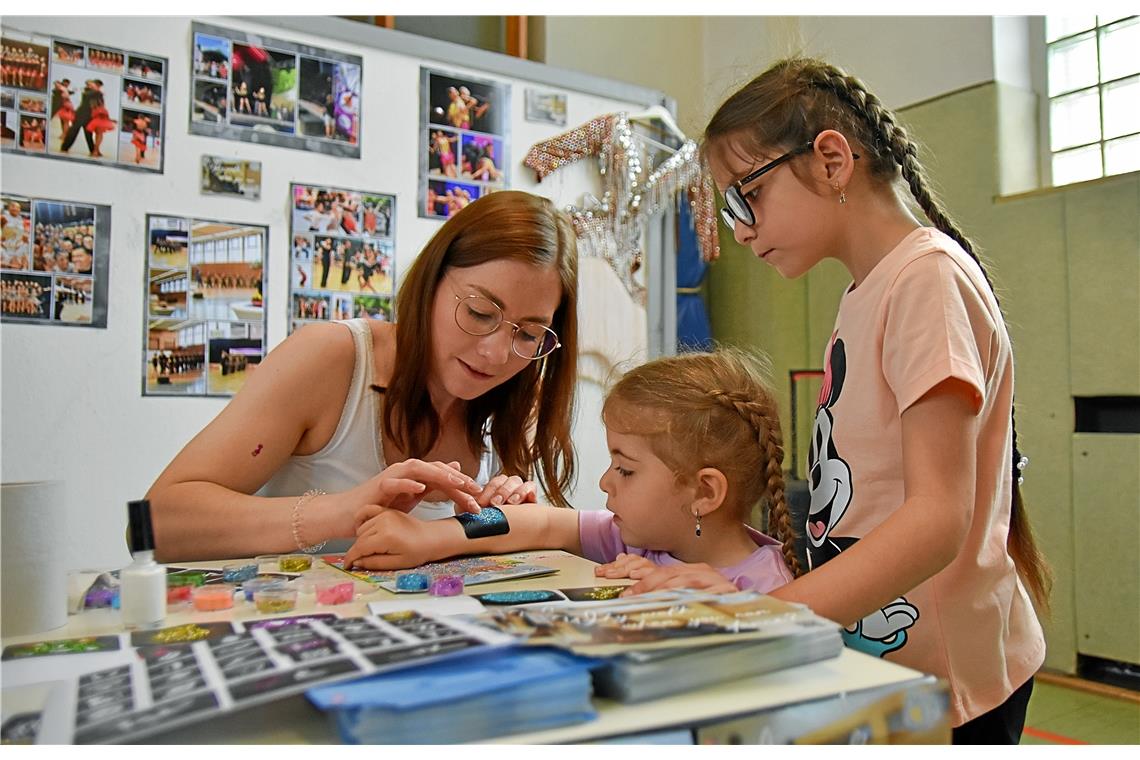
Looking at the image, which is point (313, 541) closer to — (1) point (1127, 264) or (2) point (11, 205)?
(2) point (11, 205)

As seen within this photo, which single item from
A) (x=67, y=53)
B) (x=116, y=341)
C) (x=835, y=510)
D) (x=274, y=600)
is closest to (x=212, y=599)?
(x=274, y=600)

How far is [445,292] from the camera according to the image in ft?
4.54

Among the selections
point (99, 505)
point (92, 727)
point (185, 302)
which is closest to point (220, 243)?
point (185, 302)

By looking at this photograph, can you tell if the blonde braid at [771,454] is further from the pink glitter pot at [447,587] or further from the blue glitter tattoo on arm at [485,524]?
the pink glitter pot at [447,587]

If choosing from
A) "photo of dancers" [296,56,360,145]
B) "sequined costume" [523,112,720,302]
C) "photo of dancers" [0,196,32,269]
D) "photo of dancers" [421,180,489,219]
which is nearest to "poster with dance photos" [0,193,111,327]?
"photo of dancers" [0,196,32,269]

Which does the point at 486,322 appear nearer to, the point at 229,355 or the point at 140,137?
the point at 229,355

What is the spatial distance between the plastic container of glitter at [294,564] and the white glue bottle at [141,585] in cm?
25

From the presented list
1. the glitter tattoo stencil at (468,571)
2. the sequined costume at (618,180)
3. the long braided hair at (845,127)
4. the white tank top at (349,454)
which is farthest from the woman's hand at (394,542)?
the sequined costume at (618,180)

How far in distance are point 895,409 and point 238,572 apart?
27.5 inches

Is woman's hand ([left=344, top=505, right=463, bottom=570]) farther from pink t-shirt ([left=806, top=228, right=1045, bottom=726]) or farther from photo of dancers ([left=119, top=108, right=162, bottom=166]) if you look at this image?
photo of dancers ([left=119, top=108, right=162, bottom=166])

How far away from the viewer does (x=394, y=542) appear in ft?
3.28

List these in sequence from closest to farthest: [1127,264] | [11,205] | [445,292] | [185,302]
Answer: [445,292] → [11,205] → [185,302] → [1127,264]

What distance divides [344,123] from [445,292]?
1098mm

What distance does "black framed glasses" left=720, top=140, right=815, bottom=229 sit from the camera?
3.44ft
